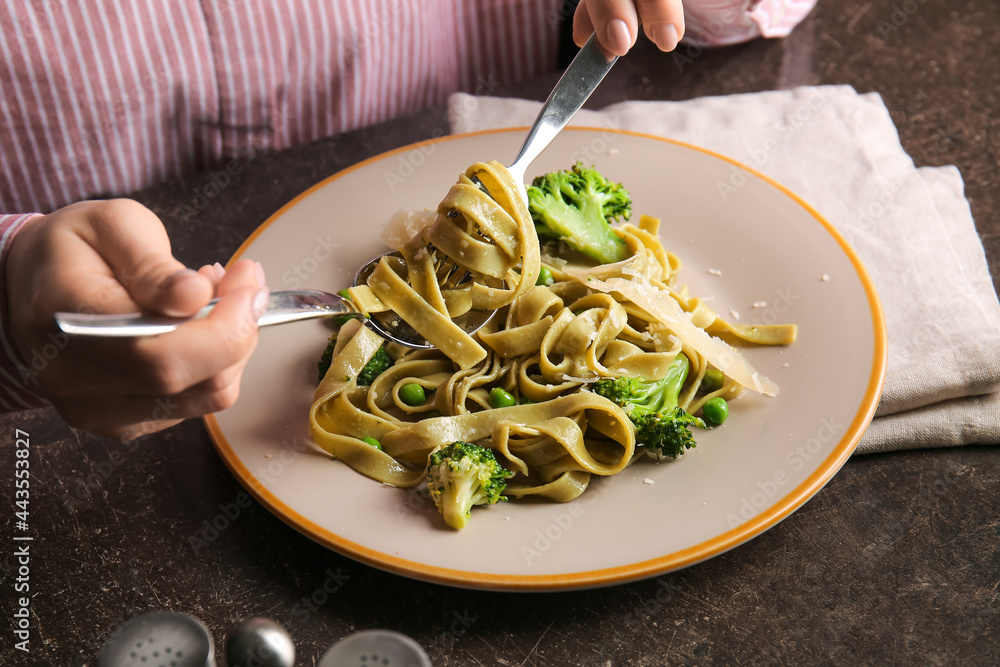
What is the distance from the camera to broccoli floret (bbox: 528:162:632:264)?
343 cm

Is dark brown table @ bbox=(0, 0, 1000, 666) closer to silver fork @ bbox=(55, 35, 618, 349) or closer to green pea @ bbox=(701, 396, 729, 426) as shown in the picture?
green pea @ bbox=(701, 396, 729, 426)

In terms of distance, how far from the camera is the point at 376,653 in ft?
5.40

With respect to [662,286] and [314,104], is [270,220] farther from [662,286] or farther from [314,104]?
[662,286]

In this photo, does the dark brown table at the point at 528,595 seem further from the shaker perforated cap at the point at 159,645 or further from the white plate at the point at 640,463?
the shaker perforated cap at the point at 159,645

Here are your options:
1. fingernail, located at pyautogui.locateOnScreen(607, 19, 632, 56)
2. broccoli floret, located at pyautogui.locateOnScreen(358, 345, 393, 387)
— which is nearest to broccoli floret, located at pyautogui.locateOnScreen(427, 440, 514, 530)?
broccoli floret, located at pyautogui.locateOnScreen(358, 345, 393, 387)

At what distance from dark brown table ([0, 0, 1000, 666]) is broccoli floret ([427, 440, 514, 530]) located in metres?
0.27

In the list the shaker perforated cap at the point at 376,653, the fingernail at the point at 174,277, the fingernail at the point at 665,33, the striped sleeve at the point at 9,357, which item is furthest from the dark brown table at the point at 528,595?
the fingernail at the point at 665,33

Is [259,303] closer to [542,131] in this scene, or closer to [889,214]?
[542,131]

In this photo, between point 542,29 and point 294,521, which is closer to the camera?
point 294,521

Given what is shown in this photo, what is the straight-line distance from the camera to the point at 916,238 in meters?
3.71

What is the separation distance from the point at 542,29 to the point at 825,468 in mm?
3788

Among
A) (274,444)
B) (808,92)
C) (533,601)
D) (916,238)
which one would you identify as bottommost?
(533,601)

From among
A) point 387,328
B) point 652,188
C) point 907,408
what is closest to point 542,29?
point 652,188

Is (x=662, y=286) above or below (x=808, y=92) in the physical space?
below
